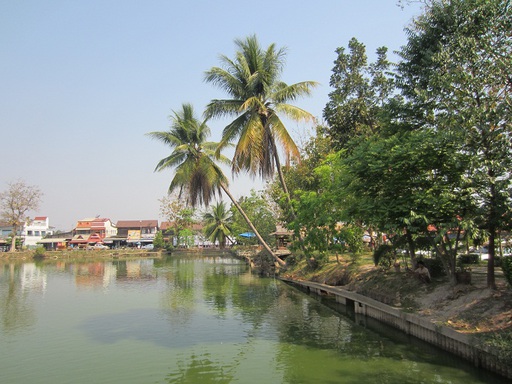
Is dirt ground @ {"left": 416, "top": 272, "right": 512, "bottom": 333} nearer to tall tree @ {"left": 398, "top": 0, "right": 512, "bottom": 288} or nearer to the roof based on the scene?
tall tree @ {"left": 398, "top": 0, "right": 512, "bottom": 288}

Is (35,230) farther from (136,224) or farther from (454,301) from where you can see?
(454,301)

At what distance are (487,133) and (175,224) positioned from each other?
6413 centimetres

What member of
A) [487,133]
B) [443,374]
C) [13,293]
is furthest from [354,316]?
[13,293]

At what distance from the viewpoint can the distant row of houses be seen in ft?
270

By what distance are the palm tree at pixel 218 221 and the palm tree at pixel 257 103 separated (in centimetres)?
4290

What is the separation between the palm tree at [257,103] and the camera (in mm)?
23516

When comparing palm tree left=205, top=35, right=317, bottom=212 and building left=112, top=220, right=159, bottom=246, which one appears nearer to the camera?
palm tree left=205, top=35, right=317, bottom=212

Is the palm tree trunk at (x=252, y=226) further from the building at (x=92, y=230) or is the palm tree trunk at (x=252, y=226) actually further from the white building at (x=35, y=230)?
the white building at (x=35, y=230)

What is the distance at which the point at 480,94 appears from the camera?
1085cm

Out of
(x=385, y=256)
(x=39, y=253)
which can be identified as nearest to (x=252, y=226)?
(x=385, y=256)

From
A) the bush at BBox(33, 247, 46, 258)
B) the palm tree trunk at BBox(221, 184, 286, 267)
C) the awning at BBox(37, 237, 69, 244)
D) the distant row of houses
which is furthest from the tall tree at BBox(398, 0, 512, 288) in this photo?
the awning at BBox(37, 237, 69, 244)

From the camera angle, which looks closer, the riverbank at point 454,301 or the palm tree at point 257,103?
the riverbank at point 454,301

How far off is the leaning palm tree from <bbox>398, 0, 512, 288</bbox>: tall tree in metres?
18.8

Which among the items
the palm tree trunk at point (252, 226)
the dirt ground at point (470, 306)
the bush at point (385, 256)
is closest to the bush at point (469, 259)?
the bush at point (385, 256)
